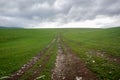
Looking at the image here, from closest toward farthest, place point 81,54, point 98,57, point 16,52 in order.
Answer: point 98,57 → point 81,54 → point 16,52

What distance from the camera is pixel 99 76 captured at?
15.2 metres

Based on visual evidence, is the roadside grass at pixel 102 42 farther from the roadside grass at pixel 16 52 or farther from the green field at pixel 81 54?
the roadside grass at pixel 16 52

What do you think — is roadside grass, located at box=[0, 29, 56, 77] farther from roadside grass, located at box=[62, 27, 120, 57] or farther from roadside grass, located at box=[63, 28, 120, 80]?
roadside grass, located at box=[62, 27, 120, 57]

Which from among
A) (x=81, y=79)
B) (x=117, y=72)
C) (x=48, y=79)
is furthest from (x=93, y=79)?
(x=48, y=79)

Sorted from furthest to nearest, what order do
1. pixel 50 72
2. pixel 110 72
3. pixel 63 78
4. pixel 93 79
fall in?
pixel 50 72 → pixel 110 72 → pixel 63 78 → pixel 93 79

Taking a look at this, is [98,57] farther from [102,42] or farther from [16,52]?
[102,42]

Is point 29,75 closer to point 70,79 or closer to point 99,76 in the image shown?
point 70,79

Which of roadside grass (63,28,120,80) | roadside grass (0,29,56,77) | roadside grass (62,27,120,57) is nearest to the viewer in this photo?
roadside grass (63,28,120,80)

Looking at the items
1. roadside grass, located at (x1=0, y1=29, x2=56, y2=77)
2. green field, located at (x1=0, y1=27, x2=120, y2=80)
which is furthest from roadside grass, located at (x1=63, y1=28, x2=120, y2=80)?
roadside grass, located at (x1=0, y1=29, x2=56, y2=77)

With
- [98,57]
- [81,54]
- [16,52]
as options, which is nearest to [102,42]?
[81,54]

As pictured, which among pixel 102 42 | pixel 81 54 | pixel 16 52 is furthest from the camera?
pixel 102 42

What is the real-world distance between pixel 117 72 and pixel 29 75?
993cm

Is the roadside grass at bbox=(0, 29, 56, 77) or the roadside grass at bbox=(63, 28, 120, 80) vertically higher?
the roadside grass at bbox=(63, 28, 120, 80)

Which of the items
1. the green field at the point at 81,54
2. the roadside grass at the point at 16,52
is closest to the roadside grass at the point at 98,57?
the green field at the point at 81,54
